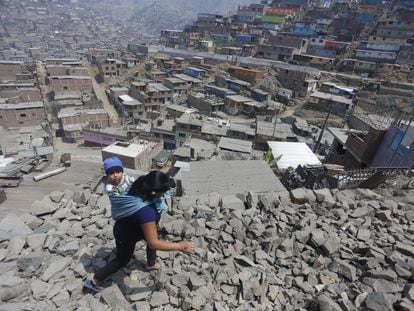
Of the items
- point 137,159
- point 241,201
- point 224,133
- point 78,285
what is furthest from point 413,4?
point 78,285

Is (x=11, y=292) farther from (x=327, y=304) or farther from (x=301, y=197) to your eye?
(x=301, y=197)

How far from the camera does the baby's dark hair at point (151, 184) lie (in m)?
2.99

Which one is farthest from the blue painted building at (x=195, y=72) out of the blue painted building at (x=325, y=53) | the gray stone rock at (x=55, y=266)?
Answer: the gray stone rock at (x=55, y=266)

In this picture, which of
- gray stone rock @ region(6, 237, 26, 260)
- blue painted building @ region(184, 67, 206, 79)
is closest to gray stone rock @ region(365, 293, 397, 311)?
gray stone rock @ region(6, 237, 26, 260)

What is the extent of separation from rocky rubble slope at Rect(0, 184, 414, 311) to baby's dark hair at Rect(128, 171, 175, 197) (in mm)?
1652

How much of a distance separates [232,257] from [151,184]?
2.33 meters

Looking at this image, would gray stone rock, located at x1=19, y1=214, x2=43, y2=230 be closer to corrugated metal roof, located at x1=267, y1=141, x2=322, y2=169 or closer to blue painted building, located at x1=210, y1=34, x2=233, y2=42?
corrugated metal roof, located at x1=267, y1=141, x2=322, y2=169

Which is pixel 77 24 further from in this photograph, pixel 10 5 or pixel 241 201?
pixel 241 201

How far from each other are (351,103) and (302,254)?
39032 mm

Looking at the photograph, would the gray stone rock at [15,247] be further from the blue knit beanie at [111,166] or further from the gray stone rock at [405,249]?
the gray stone rock at [405,249]

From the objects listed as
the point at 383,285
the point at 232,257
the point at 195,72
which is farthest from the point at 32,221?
the point at 195,72

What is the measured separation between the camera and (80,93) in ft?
146

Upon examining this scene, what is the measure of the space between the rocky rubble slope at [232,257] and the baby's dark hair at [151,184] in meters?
1.65

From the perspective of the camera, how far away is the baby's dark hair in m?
2.99
